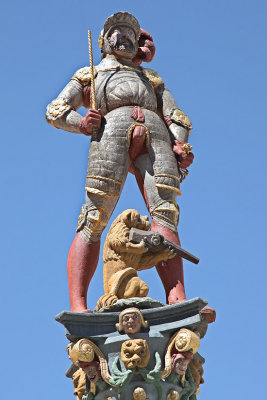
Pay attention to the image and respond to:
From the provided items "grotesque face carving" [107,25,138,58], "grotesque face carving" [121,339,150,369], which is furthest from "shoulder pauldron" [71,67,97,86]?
"grotesque face carving" [121,339,150,369]

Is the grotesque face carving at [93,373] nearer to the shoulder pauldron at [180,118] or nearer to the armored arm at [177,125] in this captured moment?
the armored arm at [177,125]

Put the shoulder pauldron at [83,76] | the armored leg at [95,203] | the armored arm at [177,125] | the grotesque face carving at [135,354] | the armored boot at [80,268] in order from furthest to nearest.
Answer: the shoulder pauldron at [83,76] < the armored arm at [177,125] < the armored leg at [95,203] < the armored boot at [80,268] < the grotesque face carving at [135,354]

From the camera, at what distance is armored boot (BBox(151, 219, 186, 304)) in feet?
39.5

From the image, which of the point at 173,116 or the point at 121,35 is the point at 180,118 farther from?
the point at 121,35

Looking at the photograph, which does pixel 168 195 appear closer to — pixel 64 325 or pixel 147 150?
pixel 147 150

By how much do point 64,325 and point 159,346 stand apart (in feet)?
3.72

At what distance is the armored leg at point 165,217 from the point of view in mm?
12102

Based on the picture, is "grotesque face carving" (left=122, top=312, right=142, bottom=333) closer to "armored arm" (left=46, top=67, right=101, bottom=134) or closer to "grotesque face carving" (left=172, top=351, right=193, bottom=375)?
"grotesque face carving" (left=172, top=351, right=193, bottom=375)

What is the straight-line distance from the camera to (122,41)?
43.8 feet

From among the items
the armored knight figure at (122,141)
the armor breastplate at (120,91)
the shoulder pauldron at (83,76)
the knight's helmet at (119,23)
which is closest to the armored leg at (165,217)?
the armored knight figure at (122,141)

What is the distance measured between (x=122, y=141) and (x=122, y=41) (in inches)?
64.5

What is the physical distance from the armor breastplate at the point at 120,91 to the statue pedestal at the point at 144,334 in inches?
115

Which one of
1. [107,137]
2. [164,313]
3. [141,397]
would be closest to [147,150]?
[107,137]

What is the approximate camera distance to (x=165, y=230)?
12.3 metres
